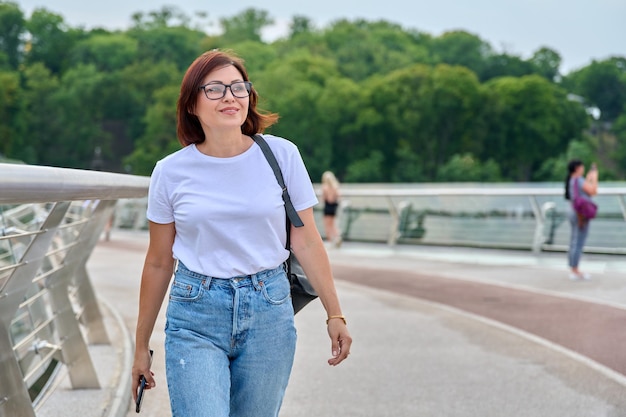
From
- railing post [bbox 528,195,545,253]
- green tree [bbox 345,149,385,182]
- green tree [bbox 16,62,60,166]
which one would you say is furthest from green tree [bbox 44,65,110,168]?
railing post [bbox 528,195,545,253]

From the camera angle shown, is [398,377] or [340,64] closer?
[398,377]

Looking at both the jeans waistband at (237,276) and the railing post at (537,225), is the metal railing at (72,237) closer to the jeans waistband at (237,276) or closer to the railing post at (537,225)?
the railing post at (537,225)

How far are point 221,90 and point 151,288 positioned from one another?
62cm

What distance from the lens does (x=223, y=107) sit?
11.7 feet

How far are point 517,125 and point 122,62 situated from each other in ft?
174

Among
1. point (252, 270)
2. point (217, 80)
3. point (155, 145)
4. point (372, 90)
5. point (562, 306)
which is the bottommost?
point (155, 145)

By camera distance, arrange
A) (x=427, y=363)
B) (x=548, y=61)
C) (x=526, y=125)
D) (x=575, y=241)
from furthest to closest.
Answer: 1. (x=548, y=61)
2. (x=526, y=125)
3. (x=575, y=241)
4. (x=427, y=363)

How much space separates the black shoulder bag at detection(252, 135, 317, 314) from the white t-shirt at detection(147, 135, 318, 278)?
2 centimetres

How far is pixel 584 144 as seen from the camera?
106 metres

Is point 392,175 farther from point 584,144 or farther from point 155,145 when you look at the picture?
point 155,145

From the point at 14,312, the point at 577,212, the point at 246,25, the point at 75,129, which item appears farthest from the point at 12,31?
the point at 14,312

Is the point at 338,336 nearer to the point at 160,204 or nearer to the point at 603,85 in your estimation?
the point at 160,204

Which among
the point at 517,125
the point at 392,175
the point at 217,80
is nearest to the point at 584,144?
the point at 517,125

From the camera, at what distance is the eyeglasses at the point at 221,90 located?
141 inches
